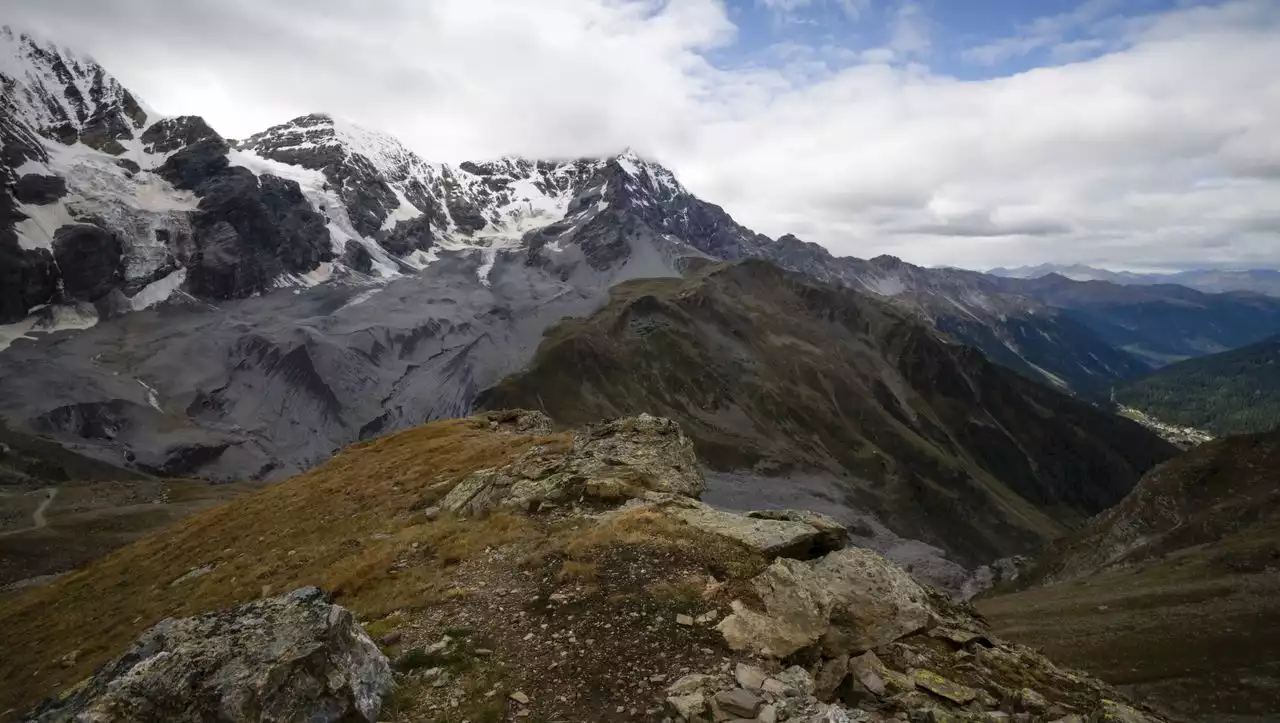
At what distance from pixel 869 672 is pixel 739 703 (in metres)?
4.30

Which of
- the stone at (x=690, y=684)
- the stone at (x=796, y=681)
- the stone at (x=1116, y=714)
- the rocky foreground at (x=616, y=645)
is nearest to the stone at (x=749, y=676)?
the rocky foreground at (x=616, y=645)

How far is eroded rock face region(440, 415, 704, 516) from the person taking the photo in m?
27.0

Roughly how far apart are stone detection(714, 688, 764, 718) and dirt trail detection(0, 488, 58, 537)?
407 ft

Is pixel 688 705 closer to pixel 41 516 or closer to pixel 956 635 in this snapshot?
pixel 956 635

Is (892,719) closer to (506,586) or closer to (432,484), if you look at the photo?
(506,586)

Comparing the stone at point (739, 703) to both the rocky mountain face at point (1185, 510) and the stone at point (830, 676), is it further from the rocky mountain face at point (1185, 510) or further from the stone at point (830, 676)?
the rocky mountain face at point (1185, 510)

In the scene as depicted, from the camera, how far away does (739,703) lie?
13.1 metres

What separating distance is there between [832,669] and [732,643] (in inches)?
96.9

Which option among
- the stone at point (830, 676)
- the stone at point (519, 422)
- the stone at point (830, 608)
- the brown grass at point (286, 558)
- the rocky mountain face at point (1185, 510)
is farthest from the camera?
the rocky mountain face at point (1185, 510)

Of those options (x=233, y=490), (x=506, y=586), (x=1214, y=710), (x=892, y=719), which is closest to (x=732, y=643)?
(x=892, y=719)

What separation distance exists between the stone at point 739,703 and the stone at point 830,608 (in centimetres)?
230

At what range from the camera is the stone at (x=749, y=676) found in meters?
14.0

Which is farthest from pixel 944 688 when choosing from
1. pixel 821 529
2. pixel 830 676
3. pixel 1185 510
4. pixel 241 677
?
pixel 1185 510

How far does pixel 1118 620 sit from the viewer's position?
153ft
